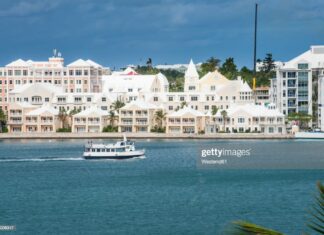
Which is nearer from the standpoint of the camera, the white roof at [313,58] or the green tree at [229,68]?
the white roof at [313,58]

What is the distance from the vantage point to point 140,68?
573 ft

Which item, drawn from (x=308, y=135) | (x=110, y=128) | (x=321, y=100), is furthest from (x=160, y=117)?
(x=321, y=100)

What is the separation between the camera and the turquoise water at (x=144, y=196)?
1350 inches

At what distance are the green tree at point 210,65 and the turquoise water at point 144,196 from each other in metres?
74.0

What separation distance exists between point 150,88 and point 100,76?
1229 cm

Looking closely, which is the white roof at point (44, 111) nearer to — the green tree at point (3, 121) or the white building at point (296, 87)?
the green tree at point (3, 121)

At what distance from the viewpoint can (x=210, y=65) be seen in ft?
474

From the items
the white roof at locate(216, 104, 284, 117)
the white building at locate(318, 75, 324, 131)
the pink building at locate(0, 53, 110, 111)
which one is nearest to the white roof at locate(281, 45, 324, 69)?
the white building at locate(318, 75, 324, 131)

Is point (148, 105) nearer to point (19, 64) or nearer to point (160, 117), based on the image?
point (160, 117)

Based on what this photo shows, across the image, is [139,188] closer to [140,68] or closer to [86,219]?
[86,219]

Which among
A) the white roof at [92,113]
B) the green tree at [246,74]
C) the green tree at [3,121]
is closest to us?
Answer: the white roof at [92,113]

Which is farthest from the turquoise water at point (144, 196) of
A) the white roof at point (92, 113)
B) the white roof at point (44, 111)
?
the white roof at point (44, 111)

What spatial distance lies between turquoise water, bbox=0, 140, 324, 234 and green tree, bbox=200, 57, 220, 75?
→ 74001 millimetres

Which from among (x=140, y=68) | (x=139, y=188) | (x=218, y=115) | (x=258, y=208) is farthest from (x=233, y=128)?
(x=140, y=68)
